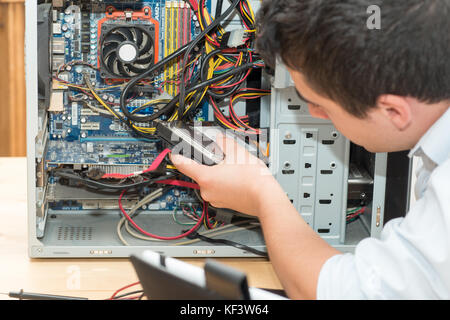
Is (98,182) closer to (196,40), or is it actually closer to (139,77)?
(139,77)

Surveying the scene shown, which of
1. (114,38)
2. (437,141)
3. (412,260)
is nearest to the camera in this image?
(412,260)

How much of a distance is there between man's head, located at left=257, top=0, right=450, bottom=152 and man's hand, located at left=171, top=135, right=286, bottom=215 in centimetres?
24

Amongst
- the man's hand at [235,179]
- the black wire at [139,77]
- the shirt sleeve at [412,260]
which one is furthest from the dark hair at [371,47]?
the black wire at [139,77]

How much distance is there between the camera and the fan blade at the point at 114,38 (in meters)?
1.29

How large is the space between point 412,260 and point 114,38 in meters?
0.86

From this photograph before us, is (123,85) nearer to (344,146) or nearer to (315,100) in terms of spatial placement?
(344,146)

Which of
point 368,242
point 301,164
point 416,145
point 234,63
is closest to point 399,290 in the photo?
point 368,242

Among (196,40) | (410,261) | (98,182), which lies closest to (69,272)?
(98,182)

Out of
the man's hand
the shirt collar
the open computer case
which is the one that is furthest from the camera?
the open computer case

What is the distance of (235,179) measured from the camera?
1.06 m

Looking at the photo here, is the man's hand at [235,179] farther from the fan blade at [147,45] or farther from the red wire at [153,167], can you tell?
the fan blade at [147,45]

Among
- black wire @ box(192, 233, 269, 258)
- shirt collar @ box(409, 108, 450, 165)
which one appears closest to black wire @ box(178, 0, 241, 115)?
black wire @ box(192, 233, 269, 258)

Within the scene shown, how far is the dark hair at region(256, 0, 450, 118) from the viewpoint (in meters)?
0.69

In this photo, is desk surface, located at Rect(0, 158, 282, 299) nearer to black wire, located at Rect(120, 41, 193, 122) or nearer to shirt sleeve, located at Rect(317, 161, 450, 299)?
black wire, located at Rect(120, 41, 193, 122)
